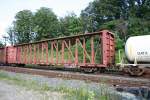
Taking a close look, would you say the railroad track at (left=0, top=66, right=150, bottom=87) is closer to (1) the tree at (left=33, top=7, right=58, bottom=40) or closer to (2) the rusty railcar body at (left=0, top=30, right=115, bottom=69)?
(2) the rusty railcar body at (left=0, top=30, right=115, bottom=69)

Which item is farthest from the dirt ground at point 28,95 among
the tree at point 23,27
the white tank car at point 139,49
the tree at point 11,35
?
the tree at point 11,35

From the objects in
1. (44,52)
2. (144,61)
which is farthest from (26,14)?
(144,61)

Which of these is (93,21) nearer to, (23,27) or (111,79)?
(23,27)

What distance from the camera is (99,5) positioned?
67438 mm

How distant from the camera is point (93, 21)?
227 feet

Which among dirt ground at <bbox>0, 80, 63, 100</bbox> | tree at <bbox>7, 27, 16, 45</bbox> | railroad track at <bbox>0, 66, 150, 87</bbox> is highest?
tree at <bbox>7, 27, 16, 45</bbox>

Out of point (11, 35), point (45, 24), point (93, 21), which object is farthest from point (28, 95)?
point (11, 35)

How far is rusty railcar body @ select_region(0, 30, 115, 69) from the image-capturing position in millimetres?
18594

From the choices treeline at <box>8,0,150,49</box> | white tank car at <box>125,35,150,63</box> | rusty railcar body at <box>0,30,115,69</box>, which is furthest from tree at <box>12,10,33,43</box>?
white tank car at <box>125,35,150,63</box>

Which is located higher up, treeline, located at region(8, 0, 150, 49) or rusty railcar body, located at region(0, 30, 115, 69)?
treeline, located at region(8, 0, 150, 49)

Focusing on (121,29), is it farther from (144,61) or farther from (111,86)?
(111,86)

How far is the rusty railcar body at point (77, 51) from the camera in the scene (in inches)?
732

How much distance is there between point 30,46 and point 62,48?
6.69m

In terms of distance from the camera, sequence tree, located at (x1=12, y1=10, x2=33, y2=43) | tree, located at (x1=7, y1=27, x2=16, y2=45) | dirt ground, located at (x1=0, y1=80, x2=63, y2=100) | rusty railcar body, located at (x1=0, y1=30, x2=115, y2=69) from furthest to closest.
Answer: tree, located at (x1=7, y1=27, x2=16, y2=45) → tree, located at (x1=12, y1=10, x2=33, y2=43) → rusty railcar body, located at (x1=0, y1=30, x2=115, y2=69) → dirt ground, located at (x1=0, y1=80, x2=63, y2=100)
